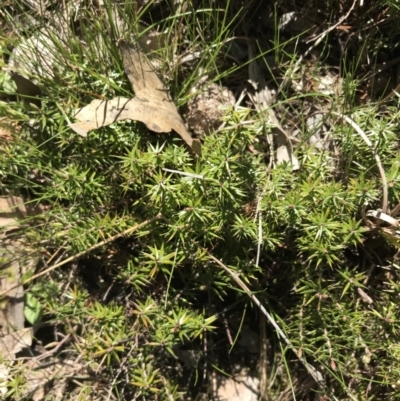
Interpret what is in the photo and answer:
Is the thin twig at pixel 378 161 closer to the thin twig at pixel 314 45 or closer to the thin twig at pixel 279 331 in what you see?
the thin twig at pixel 314 45

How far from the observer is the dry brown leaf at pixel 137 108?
1900 mm

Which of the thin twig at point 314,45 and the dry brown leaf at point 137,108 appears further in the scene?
the thin twig at point 314,45

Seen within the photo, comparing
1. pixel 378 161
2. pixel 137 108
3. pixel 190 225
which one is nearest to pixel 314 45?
pixel 378 161

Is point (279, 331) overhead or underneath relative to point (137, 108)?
underneath

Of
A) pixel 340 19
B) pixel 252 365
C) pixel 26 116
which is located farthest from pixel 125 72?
pixel 252 365

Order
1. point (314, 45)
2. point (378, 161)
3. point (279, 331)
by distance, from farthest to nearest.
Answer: point (314, 45) < point (279, 331) < point (378, 161)

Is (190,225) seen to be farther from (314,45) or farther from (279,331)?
(314,45)

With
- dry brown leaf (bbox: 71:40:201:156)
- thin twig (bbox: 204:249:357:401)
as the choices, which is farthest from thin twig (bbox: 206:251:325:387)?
dry brown leaf (bbox: 71:40:201:156)

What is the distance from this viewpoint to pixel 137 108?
194cm

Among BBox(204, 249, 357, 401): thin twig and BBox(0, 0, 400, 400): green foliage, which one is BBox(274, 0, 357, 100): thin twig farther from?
BBox(204, 249, 357, 401): thin twig

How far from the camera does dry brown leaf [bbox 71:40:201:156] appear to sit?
74.8 inches

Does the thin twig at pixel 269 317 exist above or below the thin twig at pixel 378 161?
below

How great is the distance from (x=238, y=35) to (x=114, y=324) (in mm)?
1422

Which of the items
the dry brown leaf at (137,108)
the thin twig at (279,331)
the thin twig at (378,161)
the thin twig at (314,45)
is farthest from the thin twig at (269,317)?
the thin twig at (314,45)
